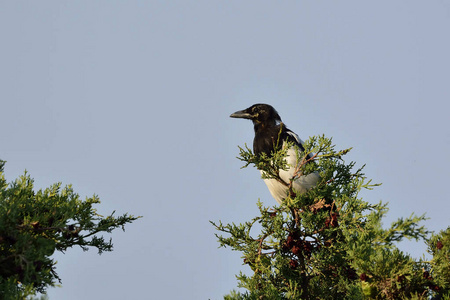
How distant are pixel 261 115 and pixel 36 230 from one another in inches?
191

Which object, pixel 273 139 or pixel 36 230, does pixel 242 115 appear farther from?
pixel 36 230

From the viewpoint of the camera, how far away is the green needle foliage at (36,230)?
148 inches

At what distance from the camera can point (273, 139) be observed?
7.65m

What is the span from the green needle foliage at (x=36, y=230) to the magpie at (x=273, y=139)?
3.23m

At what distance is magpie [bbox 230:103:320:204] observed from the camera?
776 centimetres

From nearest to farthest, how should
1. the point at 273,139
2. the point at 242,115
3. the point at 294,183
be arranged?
the point at 273,139 → the point at 294,183 → the point at 242,115

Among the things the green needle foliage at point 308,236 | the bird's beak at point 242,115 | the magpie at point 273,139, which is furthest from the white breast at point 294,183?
the green needle foliage at point 308,236

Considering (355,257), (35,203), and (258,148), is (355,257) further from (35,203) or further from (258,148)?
(258,148)

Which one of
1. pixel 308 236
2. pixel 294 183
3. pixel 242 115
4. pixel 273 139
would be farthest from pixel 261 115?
pixel 308 236

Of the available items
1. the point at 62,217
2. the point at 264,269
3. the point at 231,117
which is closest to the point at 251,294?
the point at 264,269

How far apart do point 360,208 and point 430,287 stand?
3.58 ft

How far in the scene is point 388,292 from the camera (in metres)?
3.82

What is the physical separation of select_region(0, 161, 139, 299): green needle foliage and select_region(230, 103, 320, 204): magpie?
323cm

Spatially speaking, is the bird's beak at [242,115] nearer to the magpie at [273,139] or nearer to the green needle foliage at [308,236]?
the magpie at [273,139]
